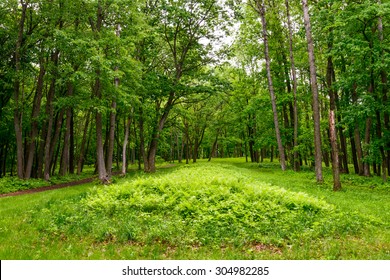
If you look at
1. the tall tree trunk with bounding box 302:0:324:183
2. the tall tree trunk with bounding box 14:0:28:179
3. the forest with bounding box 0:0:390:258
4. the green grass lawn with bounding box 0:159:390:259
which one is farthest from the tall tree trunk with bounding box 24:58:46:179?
the tall tree trunk with bounding box 302:0:324:183

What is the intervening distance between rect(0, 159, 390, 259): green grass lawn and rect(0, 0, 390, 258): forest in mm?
58

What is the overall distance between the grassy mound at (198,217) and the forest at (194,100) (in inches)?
2.0

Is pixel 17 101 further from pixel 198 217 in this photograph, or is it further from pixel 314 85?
pixel 314 85

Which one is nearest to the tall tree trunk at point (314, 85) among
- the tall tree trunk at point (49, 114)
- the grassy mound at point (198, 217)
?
the grassy mound at point (198, 217)

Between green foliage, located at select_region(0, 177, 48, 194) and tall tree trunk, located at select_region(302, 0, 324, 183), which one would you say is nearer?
tall tree trunk, located at select_region(302, 0, 324, 183)

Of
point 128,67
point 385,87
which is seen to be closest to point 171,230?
point 128,67

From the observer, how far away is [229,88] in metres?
30.0

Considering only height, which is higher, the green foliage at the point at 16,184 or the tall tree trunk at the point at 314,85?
the tall tree trunk at the point at 314,85

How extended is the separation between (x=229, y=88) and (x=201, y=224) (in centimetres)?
2294

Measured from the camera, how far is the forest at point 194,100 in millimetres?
8672

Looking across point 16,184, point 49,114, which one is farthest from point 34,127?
point 16,184

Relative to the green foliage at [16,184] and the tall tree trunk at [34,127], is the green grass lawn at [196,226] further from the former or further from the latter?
the tall tree trunk at [34,127]

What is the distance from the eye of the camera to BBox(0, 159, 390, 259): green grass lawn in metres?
7.00

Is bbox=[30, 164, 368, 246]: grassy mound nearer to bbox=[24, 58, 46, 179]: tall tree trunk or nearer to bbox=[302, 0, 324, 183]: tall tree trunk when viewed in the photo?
bbox=[302, 0, 324, 183]: tall tree trunk
